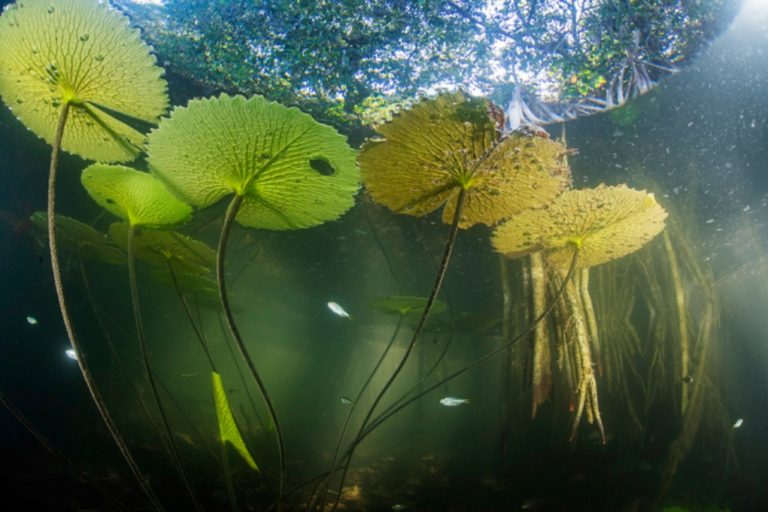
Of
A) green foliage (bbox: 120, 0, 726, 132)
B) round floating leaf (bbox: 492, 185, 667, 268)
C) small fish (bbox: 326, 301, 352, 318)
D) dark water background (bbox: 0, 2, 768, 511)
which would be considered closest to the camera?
round floating leaf (bbox: 492, 185, 667, 268)

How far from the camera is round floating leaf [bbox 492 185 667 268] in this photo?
6.49 ft

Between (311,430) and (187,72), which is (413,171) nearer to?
(187,72)

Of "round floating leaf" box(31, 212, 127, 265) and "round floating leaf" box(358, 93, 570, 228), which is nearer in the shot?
"round floating leaf" box(358, 93, 570, 228)

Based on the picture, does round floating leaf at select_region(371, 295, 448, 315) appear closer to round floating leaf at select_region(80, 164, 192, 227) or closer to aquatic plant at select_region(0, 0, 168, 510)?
round floating leaf at select_region(80, 164, 192, 227)

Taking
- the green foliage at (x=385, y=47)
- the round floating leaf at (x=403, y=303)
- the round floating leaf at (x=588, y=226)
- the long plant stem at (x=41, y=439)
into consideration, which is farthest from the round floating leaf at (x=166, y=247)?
the round floating leaf at (x=403, y=303)

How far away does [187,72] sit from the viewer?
16.3 ft

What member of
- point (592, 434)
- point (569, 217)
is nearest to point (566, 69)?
point (569, 217)

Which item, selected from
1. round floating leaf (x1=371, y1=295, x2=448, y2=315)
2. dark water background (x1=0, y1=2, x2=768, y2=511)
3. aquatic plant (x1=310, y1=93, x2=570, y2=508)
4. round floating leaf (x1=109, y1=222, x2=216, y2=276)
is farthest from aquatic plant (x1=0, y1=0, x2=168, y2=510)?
round floating leaf (x1=371, y1=295, x2=448, y2=315)

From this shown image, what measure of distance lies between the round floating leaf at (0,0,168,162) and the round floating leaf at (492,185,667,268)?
187 centimetres

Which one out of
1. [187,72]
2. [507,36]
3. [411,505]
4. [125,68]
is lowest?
[411,505]

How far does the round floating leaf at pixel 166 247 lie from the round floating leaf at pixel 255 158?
1164mm

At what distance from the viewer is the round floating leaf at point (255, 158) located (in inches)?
52.6

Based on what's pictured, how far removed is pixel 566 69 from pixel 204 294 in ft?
17.2

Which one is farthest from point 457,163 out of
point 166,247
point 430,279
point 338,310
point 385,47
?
point 430,279
